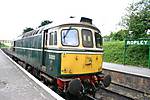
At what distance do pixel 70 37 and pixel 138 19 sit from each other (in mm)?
9283

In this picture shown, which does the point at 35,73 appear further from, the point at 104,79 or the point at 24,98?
the point at 24,98

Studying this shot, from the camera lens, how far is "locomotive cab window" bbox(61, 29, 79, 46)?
10233mm

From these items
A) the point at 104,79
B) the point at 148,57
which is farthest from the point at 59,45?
the point at 148,57

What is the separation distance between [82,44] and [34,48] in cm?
431

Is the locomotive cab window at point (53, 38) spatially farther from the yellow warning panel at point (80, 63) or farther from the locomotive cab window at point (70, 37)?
the yellow warning panel at point (80, 63)

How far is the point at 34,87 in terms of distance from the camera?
31.0 feet

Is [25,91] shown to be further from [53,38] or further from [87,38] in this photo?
[87,38]

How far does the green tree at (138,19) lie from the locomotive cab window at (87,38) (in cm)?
807

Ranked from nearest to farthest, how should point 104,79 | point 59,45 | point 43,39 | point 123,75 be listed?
point 59,45 → point 104,79 → point 43,39 → point 123,75

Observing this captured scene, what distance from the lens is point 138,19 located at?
18422mm

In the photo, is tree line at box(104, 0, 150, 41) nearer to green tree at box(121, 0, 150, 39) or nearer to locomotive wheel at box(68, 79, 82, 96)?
green tree at box(121, 0, 150, 39)

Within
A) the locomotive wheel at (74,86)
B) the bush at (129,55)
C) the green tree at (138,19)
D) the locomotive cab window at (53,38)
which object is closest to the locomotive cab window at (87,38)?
the locomotive cab window at (53,38)

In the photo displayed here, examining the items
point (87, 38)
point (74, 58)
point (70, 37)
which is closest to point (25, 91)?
point (74, 58)

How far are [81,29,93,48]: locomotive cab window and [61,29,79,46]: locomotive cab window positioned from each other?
292 millimetres
